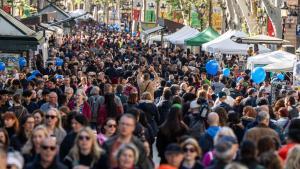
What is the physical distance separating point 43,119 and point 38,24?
1246 inches

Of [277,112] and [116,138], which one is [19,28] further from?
[116,138]

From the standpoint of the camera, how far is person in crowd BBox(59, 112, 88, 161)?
41.3 ft

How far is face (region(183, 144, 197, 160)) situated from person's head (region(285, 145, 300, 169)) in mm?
948

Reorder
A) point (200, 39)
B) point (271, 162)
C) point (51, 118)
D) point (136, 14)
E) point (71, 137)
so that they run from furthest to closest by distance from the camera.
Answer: point (136, 14) < point (200, 39) < point (51, 118) < point (71, 137) < point (271, 162)

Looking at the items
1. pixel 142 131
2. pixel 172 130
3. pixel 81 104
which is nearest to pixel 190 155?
pixel 142 131

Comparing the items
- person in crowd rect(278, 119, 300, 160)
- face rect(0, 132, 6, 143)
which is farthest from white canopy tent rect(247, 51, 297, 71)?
face rect(0, 132, 6, 143)

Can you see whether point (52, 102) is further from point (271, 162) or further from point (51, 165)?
point (271, 162)

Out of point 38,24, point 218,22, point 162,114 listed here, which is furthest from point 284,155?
point 218,22

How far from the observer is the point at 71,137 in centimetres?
1280

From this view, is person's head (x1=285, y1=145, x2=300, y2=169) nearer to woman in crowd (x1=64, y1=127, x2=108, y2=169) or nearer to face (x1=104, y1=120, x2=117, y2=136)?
woman in crowd (x1=64, y1=127, x2=108, y2=169)

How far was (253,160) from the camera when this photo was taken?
10.5m

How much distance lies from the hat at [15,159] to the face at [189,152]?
65.1 inches

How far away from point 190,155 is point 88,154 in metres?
1.06

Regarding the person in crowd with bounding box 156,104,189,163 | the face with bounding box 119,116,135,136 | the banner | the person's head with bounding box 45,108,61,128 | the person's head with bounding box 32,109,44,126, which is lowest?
the person in crowd with bounding box 156,104,189,163
